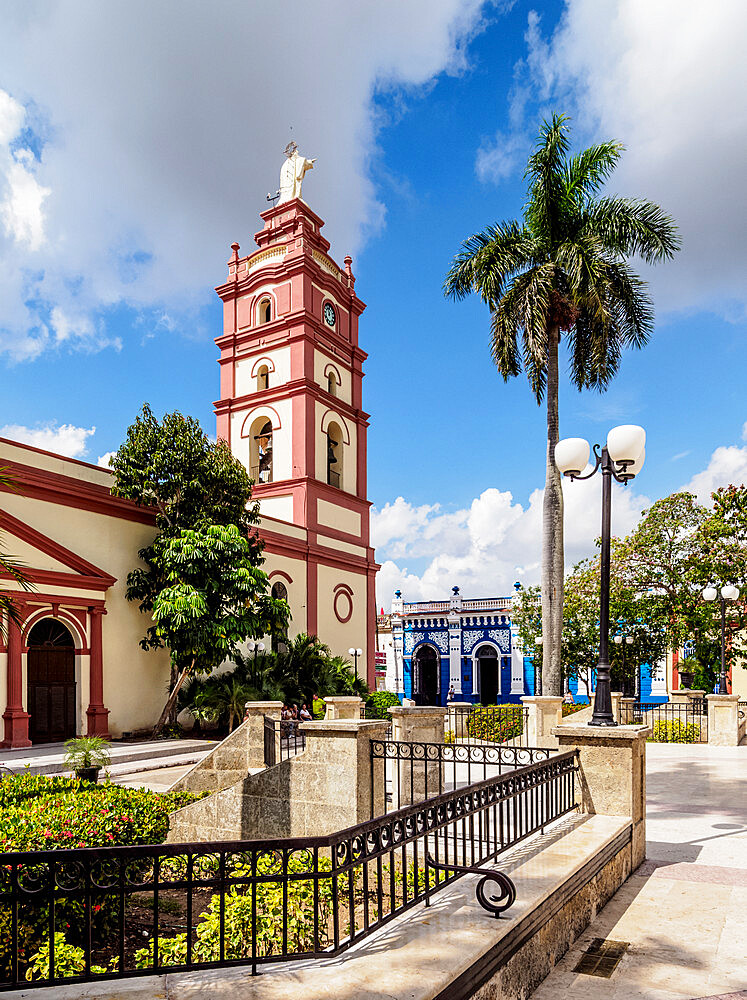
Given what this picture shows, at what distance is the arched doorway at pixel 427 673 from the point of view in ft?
153

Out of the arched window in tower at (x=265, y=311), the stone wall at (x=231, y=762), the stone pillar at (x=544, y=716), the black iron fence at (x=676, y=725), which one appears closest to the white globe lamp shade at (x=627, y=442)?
the stone wall at (x=231, y=762)

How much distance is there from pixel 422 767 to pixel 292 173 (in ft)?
86.7

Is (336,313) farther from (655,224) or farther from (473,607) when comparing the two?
(473,607)

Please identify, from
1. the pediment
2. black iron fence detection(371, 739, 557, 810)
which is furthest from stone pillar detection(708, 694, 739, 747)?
the pediment

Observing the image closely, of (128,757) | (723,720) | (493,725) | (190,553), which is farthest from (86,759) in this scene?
(723,720)

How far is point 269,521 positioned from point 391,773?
1351 cm

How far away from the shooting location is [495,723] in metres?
20.2

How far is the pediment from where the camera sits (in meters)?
16.2

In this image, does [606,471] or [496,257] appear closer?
[606,471]

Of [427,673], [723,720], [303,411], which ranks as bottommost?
[427,673]

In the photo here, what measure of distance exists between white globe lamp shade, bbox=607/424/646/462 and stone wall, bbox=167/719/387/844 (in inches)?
163

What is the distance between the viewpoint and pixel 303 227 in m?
28.5

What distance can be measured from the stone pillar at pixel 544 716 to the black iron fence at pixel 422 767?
7.02 ft

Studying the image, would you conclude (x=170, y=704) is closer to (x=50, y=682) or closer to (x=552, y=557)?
(x=50, y=682)
